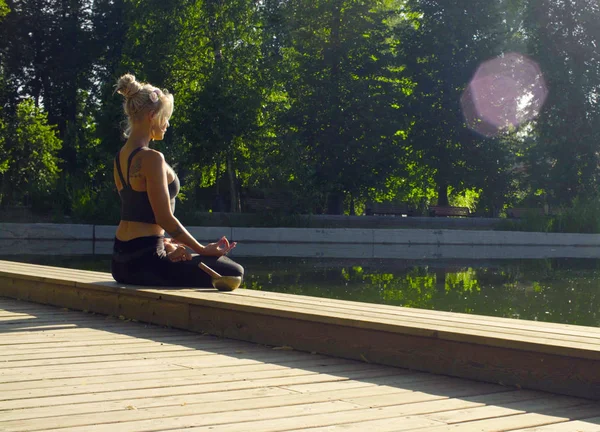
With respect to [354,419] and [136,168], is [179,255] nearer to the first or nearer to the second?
[136,168]

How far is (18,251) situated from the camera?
19.9 metres

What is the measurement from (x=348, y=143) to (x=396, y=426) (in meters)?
29.1

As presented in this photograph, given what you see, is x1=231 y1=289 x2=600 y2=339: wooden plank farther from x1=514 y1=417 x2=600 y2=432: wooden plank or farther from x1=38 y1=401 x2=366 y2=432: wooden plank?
x1=38 y1=401 x2=366 y2=432: wooden plank

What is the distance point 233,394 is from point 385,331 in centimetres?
109

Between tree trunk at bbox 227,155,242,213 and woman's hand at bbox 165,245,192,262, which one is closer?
woman's hand at bbox 165,245,192,262

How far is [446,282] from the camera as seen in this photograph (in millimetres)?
13211

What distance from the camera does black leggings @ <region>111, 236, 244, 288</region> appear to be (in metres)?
6.03

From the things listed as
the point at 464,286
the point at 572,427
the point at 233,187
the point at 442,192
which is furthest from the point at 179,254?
the point at 442,192

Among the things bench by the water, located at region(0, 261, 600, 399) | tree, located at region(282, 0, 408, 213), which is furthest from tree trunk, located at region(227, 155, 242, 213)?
bench by the water, located at region(0, 261, 600, 399)

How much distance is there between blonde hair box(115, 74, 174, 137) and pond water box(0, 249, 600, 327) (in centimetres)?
444

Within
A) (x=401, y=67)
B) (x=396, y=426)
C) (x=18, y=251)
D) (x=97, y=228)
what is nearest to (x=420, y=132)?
(x=401, y=67)

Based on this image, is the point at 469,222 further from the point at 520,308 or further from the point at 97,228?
the point at 520,308

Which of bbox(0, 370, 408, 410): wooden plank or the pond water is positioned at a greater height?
bbox(0, 370, 408, 410): wooden plank

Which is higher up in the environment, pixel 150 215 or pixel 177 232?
pixel 150 215
